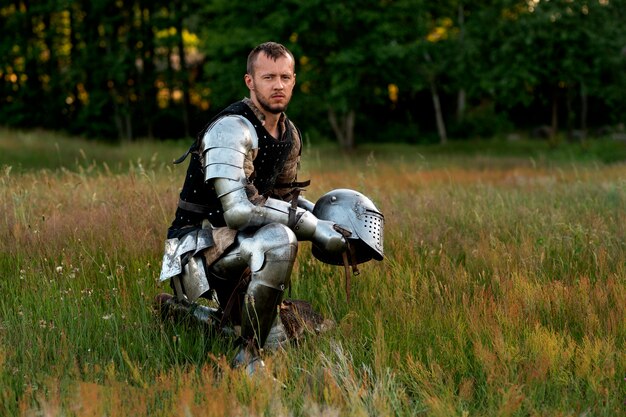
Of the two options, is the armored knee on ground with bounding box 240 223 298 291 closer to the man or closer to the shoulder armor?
the man

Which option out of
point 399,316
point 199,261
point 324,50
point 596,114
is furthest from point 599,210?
point 596,114

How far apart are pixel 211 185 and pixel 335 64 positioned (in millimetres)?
19531

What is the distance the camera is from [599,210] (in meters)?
7.45

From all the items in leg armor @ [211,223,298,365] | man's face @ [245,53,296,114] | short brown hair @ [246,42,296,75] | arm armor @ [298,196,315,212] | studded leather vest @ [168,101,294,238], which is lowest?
leg armor @ [211,223,298,365]

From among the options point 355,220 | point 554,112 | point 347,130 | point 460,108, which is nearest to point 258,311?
point 355,220

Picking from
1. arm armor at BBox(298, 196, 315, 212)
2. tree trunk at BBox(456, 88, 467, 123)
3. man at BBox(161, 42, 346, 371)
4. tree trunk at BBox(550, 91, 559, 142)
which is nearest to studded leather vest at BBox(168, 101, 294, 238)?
man at BBox(161, 42, 346, 371)

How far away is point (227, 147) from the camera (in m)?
3.94

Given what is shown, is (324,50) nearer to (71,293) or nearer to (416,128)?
(416,128)

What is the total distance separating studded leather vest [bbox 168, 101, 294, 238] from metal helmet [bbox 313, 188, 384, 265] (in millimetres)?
333

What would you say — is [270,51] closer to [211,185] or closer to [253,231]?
[211,185]

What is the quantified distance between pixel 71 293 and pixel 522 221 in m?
3.86

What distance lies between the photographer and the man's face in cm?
412

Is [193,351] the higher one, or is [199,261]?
[199,261]

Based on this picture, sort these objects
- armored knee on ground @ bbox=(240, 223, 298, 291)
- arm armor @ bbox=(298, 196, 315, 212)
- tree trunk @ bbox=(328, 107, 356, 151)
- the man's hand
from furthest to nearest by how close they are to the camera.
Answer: tree trunk @ bbox=(328, 107, 356, 151) < arm armor @ bbox=(298, 196, 315, 212) < the man's hand < armored knee on ground @ bbox=(240, 223, 298, 291)
